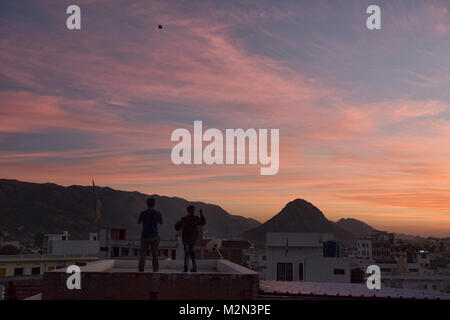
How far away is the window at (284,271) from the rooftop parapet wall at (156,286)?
47894 mm

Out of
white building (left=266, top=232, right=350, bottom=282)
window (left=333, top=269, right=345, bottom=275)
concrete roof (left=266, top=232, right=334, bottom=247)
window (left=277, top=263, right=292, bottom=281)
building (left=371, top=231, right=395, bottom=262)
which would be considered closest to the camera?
white building (left=266, top=232, right=350, bottom=282)

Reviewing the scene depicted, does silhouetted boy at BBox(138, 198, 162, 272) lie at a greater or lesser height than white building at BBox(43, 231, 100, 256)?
greater

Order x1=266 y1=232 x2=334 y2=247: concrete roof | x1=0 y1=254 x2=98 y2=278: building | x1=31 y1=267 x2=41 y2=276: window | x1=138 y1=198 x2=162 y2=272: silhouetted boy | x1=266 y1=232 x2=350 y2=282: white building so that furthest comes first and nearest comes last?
x1=31 y1=267 x2=41 y2=276: window, x1=0 y1=254 x2=98 y2=278: building, x1=266 y1=232 x2=334 y2=247: concrete roof, x1=266 y1=232 x2=350 y2=282: white building, x1=138 y1=198 x2=162 y2=272: silhouetted boy

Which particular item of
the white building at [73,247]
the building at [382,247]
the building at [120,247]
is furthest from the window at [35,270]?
the building at [382,247]

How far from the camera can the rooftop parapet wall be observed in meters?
12.2

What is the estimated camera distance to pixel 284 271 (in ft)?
194

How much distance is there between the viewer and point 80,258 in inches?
3054

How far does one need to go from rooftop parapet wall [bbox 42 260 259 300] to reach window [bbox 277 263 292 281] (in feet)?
157

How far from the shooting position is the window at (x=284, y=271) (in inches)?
2309

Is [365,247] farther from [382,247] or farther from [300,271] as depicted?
[300,271]

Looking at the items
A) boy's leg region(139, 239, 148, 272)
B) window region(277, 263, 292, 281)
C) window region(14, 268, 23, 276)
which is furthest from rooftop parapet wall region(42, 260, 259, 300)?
window region(14, 268, 23, 276)

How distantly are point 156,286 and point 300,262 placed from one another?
159 feet

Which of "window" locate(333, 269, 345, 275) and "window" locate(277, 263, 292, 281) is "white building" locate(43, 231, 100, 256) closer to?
"window" locate(277, 263, 292, 281)
